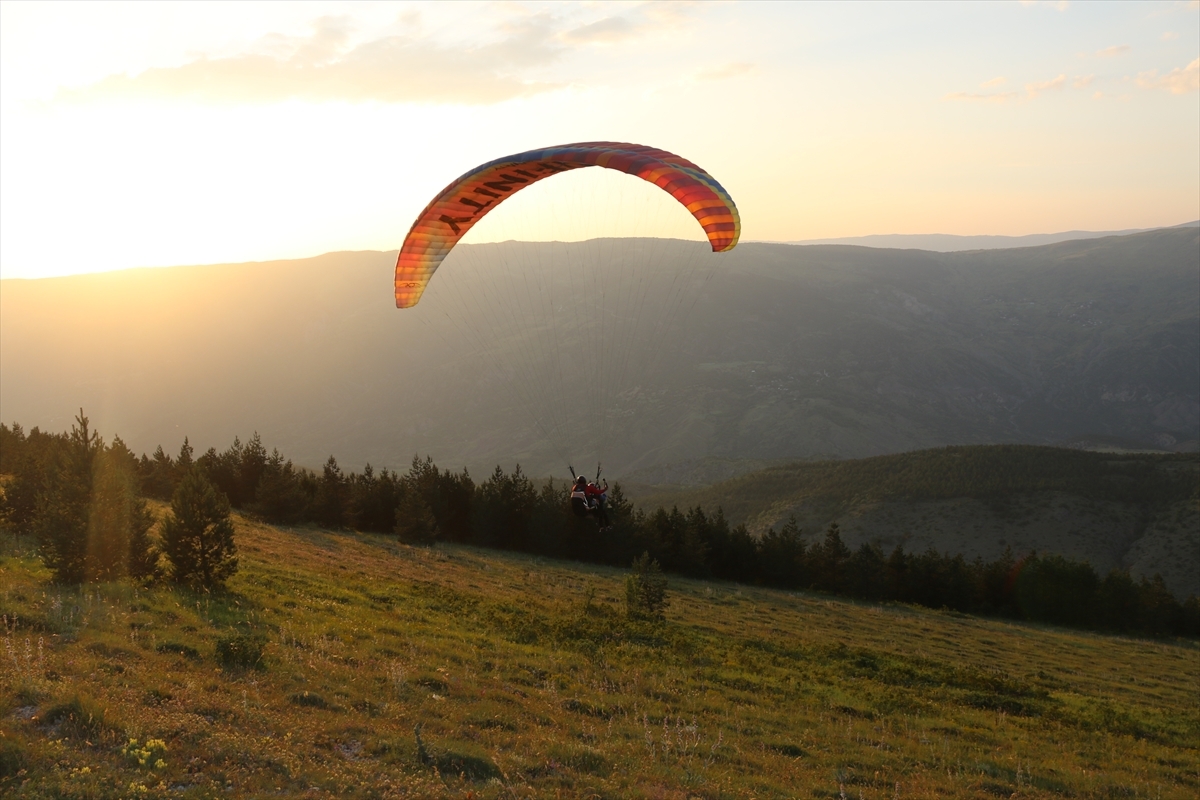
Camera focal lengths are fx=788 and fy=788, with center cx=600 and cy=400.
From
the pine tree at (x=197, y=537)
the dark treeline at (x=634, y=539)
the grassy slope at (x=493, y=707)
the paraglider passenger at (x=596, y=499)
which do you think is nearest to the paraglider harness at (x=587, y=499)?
the paraglider passenger at (x=596, y=499)

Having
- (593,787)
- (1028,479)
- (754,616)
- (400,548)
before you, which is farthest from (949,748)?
(1028,479)

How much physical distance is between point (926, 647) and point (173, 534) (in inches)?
1180

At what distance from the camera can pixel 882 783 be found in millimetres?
12898

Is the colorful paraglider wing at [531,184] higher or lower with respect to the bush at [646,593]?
higher

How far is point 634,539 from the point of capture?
53.7m

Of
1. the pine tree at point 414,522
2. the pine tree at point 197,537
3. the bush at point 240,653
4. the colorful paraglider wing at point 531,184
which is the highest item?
the colorful paraglider wing at point 531,184

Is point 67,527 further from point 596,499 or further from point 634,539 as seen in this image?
point 634,539

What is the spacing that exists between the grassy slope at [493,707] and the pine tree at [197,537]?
1.00 m

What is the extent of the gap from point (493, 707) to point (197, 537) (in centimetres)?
940

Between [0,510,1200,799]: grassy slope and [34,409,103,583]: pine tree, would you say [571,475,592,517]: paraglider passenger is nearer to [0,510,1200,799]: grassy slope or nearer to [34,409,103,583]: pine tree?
[0,510,1200,799]: grassy slope

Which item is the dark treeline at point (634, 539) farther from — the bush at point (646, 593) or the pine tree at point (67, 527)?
the pine tree at point (67, 527)

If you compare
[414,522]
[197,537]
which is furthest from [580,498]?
[414,522]

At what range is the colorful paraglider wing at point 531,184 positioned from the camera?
22078 mm

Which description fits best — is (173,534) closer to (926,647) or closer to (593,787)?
(593,787)
